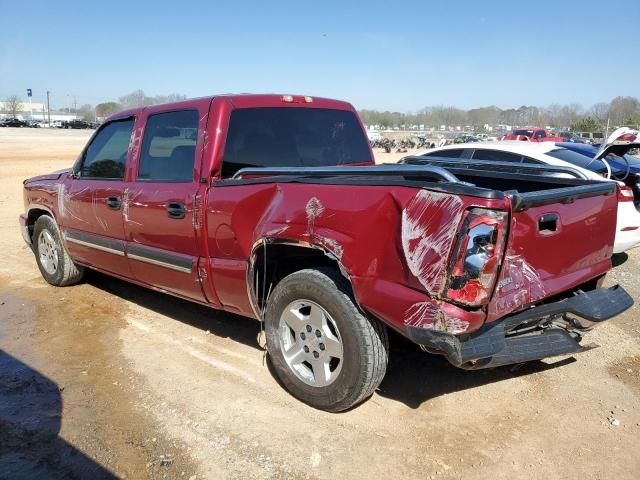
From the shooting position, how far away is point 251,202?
3525mm

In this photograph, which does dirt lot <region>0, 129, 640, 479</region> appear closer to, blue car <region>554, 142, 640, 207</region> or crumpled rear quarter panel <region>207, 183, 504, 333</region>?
crumpled rear quarter panel <region>207, 183, 504, 333</region>

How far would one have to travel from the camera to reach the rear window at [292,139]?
4023 millimetres

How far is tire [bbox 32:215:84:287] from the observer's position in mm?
5789

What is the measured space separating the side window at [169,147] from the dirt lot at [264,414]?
1.39m

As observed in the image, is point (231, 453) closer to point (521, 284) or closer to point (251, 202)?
point (251, 202)

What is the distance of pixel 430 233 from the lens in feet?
8.68

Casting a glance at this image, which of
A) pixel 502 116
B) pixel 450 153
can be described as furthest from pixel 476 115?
pixel 450 153

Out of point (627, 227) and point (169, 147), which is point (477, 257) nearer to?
point (169, 147)

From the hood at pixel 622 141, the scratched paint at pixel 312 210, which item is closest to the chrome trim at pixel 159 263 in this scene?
the scratched paint at pixel 312 210

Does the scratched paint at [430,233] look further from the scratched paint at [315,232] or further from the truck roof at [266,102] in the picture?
the truck roof at [266,102]

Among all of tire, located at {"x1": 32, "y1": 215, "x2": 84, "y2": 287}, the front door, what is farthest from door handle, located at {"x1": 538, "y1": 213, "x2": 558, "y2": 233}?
tire, located at {"x1": 32, "y1": 215, "x2": 84, "y2": 287}

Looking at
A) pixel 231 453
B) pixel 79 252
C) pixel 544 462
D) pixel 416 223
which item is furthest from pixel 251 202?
pixel 79 252

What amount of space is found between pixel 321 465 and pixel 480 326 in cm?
110

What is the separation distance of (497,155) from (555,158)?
2.60ft
